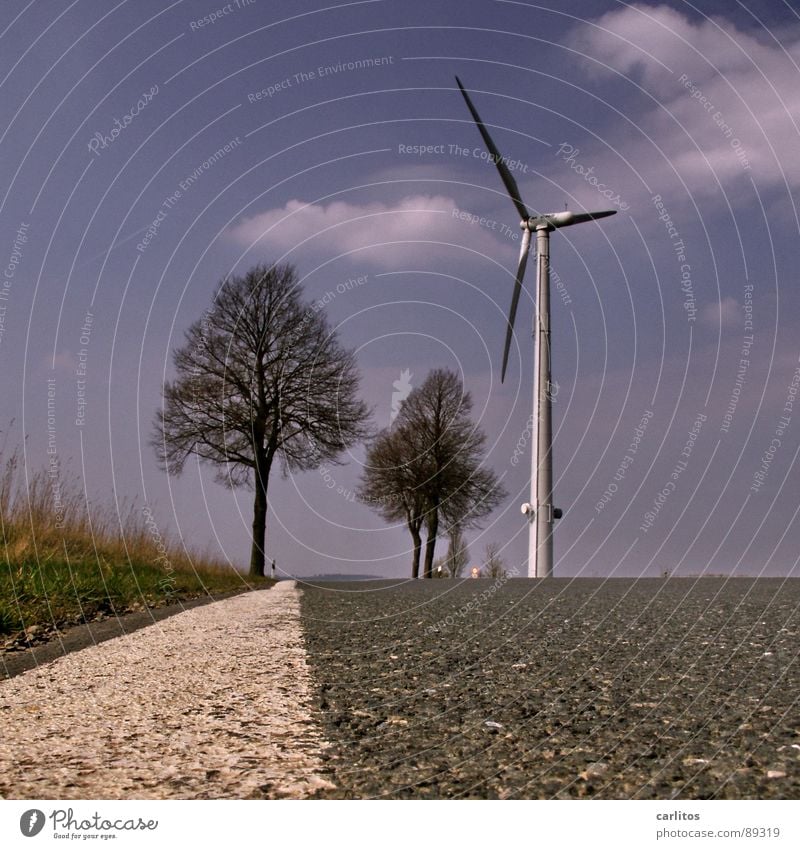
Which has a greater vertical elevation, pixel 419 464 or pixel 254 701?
pixel 419 464

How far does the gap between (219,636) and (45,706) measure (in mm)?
2458

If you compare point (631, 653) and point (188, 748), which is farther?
point (631, 653)

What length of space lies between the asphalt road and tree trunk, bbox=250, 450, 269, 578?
1879 centimetres

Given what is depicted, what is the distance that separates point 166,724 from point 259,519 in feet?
76.2

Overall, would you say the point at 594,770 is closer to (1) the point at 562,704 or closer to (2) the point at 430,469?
(1) the point at 562,704

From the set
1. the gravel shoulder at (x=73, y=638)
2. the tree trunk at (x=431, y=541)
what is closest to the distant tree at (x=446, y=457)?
the tree trunk at (x=431, y=541)

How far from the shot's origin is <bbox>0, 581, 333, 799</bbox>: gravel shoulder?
3.45 meters

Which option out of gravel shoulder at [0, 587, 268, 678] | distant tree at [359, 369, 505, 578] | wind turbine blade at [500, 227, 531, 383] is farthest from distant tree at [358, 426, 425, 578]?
gravel shoulder at [0, 587, 268, 678]

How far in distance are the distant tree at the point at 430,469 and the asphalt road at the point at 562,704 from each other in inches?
913

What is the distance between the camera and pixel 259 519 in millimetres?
27266

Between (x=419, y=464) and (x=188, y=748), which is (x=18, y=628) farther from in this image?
(x=419, y=464)

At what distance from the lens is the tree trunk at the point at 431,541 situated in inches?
1231

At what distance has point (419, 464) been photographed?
111 feet
